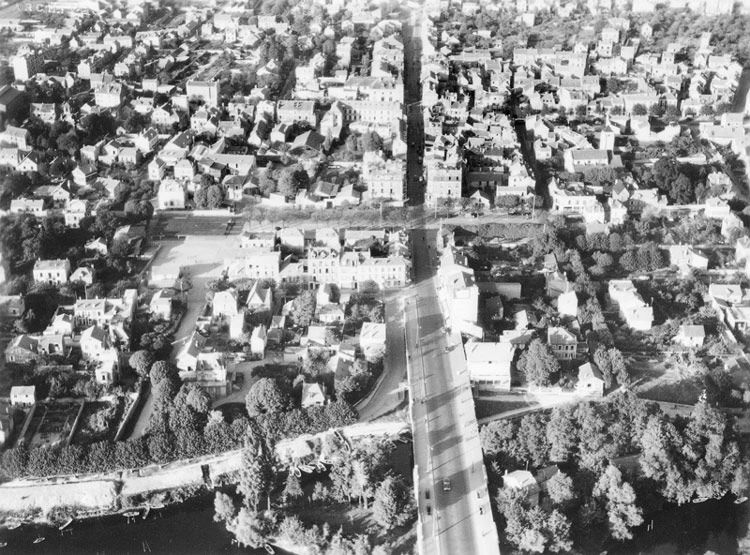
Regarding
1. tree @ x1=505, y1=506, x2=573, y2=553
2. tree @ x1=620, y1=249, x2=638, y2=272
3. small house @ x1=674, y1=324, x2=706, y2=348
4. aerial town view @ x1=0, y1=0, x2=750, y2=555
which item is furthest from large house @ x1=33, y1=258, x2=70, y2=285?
small house @ x1=674, y1=324, x2=706, y2=348

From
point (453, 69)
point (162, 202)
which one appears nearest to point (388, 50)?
point (453, 69)

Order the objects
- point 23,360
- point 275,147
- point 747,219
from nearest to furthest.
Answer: point 23,360, point 747,219, point 275,147

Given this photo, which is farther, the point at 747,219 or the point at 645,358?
the point at 747,219

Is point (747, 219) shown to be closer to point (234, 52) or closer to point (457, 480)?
point (457, 480)

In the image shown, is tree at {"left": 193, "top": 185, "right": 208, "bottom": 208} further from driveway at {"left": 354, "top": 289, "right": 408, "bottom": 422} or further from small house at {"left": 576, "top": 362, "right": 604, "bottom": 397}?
small house at {"left": 576, "top": 362, "right": 604, "bottom": 397}

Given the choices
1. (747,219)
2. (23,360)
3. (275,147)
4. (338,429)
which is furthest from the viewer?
(275,147)

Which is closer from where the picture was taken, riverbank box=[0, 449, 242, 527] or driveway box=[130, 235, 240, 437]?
riverbank box=[0, 449, 242, 527]
